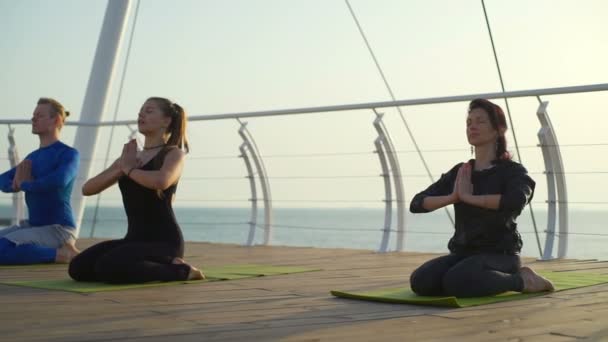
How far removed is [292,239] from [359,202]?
32347 mm

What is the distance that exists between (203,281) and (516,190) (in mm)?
1300

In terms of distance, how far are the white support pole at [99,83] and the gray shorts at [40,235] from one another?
1.88 m

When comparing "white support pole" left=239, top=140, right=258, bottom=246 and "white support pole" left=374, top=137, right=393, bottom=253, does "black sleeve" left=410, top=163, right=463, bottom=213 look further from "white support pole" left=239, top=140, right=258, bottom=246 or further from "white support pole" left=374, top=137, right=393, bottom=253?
"white support pole" left=239, top=140, right=258, bottom=246

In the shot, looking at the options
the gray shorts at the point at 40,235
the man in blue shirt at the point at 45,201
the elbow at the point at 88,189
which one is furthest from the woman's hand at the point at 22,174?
the elbow at the point at 88,189

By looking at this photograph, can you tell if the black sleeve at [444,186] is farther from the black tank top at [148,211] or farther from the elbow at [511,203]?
the black tank top at [148,211]

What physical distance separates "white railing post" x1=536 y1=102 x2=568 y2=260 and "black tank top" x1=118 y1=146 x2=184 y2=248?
83.3 inches

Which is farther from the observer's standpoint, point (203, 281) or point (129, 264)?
point (203, 281)

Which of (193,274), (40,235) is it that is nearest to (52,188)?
(40,235)

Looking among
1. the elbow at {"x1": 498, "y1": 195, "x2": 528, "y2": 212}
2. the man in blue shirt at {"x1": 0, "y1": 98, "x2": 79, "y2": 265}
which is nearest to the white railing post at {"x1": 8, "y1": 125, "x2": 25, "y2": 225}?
the man in blue shirt at {"x1": 0, "y1": 98, "x2": 79, "y2": 265}

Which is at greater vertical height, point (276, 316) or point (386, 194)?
point (386, 194)

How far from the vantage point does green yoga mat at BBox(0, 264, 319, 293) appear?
3472mm

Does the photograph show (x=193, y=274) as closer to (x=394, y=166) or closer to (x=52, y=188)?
(x=52, y=188)

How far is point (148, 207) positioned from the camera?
3.82 m

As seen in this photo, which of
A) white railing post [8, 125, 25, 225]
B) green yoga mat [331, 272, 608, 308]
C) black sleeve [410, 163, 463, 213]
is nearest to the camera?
green yoga mat [331, 272, 608, 308]
